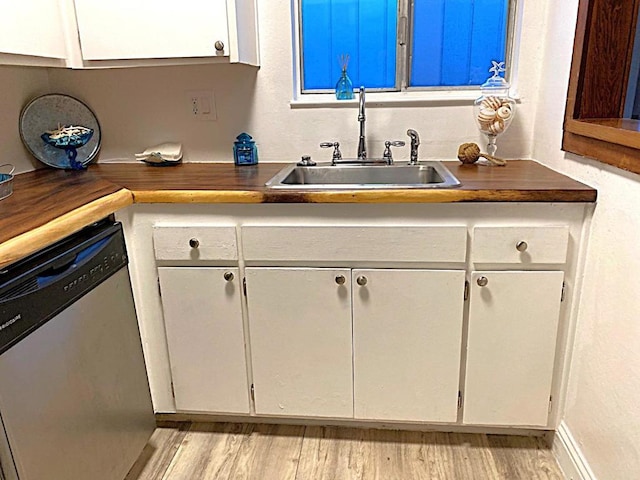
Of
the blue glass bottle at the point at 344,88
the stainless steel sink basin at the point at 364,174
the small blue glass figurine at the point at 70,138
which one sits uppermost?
the blue glass bottle at the point at 344,88

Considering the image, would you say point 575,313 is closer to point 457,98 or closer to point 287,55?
point 457,98

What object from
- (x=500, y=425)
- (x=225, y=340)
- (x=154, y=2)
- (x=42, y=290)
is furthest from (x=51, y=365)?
(x=500, y=425)

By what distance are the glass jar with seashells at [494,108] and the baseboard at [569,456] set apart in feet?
3.41

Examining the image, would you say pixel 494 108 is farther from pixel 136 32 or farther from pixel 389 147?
pixel 136 32

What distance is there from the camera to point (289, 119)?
2.04 metres

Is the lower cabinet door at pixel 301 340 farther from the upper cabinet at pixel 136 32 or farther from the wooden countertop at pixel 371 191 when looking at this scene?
the upper cabinet at pixel 136 32

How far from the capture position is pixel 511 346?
1.53 m

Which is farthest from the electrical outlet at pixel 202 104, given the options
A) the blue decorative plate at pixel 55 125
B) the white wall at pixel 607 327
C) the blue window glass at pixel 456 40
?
the white wall at pixel 607 327

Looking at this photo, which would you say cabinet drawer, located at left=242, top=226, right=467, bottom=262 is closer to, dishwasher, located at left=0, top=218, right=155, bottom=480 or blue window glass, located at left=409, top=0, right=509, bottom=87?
dishwasher, located at left=0, top=218, right=155, bottom=480

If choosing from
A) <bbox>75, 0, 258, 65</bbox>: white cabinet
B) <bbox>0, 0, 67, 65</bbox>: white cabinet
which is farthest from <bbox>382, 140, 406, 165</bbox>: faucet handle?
<bbox>0, 0, 67, 65</bbox>: white cabinet

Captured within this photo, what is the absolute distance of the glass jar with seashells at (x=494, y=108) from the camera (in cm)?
182

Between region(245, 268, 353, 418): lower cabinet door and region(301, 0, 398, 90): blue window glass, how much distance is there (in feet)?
3.15

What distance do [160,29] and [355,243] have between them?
1.00 metres

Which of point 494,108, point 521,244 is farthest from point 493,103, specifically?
point 521,244
